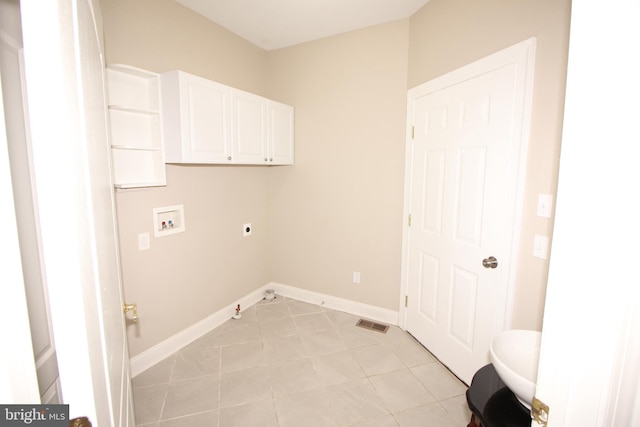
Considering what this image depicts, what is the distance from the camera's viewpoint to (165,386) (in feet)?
6.77

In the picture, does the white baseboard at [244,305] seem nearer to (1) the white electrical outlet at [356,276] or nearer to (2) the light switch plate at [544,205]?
(1) the white electrical outlet at [356,276]

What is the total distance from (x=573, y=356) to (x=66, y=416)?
0.91 meters

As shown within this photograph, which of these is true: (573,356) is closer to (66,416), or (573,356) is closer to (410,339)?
(66,416)

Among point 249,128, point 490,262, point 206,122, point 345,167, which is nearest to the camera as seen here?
point 490,262

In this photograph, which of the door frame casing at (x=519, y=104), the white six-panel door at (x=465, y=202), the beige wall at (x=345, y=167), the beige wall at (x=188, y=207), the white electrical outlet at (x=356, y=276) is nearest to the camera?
the door frame casing at (x=519, y=104)

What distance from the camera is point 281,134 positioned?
10.2ft

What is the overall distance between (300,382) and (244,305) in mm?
1325

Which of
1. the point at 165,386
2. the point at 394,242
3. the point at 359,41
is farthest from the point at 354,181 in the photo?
the point at 165,386

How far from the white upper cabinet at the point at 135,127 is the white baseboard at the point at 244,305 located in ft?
4.38

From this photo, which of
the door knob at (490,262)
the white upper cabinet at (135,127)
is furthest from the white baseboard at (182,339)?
the door knob at (490,262)

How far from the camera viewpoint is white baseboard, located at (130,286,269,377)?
2.21 m

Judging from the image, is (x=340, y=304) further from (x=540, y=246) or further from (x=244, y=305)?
(x=540, y=246)

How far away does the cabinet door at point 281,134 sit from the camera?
2979mm

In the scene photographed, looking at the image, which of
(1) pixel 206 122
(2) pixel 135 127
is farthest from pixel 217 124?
(2) pixel 135 127
